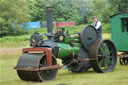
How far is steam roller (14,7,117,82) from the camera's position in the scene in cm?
732

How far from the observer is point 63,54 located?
8.35m

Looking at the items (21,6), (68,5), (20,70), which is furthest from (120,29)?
(68,5)

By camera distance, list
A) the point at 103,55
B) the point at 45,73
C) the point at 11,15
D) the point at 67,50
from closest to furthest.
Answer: the point at 45,73
the point at 67,50
the point at 103,55
the point at 11,15

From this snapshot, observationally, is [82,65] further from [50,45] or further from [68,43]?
[50,45]

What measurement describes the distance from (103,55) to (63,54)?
Answer: 5.11ft

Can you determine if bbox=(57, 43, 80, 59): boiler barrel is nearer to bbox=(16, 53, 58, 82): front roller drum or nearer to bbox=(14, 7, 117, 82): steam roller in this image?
bbox=(14, 7, 117, 82): steam roller

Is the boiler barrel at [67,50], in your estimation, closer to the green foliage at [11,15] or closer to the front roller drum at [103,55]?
the front roller drum at [103,55]

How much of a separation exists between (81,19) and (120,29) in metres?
56.9

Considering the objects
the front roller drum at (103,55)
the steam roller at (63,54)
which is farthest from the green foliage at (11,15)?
the steam roller at (63,54)

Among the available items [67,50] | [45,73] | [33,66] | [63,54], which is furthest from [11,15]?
[33,66]

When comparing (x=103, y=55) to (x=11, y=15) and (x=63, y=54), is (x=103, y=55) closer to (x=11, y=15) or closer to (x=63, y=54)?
A: (x=63, y=54)

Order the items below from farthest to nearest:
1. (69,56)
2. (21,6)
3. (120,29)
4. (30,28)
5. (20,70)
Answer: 1. (30,28)
2. (21,6)
3. (120,29)
4. (69,56)
5. (20,70)

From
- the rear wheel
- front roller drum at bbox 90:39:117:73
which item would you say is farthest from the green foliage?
the rear wheel

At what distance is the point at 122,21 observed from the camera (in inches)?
488
